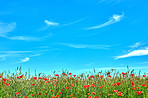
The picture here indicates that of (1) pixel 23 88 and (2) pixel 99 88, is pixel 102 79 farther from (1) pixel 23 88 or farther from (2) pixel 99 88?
(1) pixel 23 88

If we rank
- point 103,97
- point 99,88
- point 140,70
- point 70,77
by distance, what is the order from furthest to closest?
point 70,77, point 140,70, point 99,88, point 103,97

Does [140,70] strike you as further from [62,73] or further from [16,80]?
[16,80]

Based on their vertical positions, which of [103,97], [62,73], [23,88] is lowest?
[103,97]

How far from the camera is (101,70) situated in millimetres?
7703

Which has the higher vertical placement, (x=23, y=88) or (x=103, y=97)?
(x=23, y=88)

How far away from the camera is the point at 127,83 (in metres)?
7.11

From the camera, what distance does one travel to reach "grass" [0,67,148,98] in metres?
6.40

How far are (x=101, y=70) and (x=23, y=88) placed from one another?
3107 mm

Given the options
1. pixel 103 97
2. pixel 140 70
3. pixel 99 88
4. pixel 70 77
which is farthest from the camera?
pixel 70 77

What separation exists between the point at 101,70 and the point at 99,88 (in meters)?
0.98

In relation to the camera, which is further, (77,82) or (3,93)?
(77,82)

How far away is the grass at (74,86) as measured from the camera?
6.40 meters

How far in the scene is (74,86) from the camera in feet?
23.4

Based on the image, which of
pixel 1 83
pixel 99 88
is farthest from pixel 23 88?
pixel 99 88
